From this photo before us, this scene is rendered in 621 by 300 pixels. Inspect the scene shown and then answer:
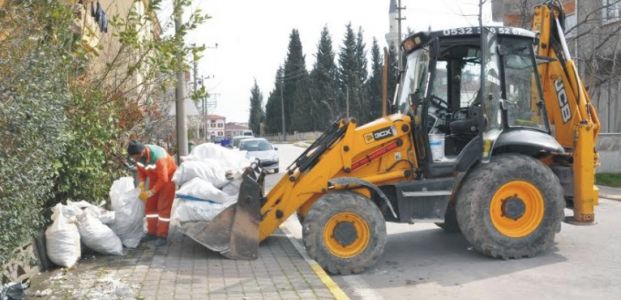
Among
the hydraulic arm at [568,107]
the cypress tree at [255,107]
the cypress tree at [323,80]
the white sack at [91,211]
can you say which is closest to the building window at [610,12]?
the hydraulic arm at [568,107]

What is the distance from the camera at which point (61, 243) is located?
6547 millimetres

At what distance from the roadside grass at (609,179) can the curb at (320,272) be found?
10.3m

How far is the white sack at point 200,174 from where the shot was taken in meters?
8.22

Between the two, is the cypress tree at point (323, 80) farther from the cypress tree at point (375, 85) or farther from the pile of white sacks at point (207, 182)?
the pile of white sacks at point (207, 182)

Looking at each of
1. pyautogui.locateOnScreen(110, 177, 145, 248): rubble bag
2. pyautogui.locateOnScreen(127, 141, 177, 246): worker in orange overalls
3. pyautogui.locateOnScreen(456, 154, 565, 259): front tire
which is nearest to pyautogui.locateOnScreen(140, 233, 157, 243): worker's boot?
pyautogui.locateOnScreen(127, 141, 177, 246): worker in orange overalls

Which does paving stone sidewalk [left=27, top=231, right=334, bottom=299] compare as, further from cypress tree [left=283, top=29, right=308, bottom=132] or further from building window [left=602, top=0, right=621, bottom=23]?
cypress tree [left=283, top=29, right=308, bottom=132]

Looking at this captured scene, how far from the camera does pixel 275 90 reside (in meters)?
95.9

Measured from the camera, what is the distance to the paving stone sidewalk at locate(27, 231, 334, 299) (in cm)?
565

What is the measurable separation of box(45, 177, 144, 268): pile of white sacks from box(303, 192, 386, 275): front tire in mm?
2244

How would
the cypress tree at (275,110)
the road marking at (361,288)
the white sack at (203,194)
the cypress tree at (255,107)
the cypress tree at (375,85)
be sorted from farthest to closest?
the cypress tree at (255,107), the cypress tree at (275,110), the cypress tree at (375,85), the white sack at (203,194), the road marking at (361,288)

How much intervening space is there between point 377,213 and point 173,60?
3765 millimetres

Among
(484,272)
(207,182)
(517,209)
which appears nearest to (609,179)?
(517,209)

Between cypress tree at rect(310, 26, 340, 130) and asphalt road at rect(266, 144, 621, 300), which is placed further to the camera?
cypress tree at rect(310, 26, 340, 130)

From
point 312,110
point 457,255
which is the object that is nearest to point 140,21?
point 457,255
